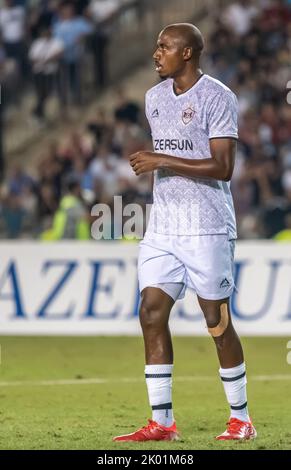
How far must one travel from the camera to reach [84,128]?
22266 mm

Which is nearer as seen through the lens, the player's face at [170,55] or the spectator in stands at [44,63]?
the player's face at [170,55]

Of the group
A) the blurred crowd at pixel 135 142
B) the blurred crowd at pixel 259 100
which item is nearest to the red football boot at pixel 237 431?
the blurred crowd at pixel 135 142

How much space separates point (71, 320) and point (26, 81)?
8976 mm

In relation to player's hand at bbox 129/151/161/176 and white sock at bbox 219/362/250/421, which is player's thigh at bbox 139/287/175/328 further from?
player's hand at bbox 129/151/161/176

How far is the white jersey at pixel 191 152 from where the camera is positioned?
26.3ft

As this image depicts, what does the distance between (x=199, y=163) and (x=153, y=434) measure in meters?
1.69

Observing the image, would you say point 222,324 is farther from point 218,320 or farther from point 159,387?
point 159,387

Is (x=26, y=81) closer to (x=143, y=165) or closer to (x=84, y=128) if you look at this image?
(x=84, y=128)

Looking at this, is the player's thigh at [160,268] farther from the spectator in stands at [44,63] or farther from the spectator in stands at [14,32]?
the spectator in stands at [14,32]

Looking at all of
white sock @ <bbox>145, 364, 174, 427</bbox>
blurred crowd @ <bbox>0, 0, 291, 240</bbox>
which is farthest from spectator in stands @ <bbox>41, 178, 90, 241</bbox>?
white sock @ <bbox>145, 364, 174, 427</bbox>

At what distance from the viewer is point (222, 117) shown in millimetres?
7918

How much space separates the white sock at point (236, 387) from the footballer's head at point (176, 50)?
1.89 metres
